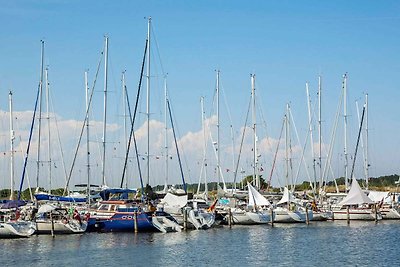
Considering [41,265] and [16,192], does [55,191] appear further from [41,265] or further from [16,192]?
[41,265]

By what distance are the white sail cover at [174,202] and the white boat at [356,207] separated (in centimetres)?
2050

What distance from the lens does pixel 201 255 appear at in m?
53.5

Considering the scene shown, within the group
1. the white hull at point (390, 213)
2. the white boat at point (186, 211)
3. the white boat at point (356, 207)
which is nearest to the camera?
the white boat at point (186, 211)

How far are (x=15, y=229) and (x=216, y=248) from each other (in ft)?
58.0

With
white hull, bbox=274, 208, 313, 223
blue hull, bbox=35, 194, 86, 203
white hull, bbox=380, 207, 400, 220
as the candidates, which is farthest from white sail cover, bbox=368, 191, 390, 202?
blue hull, bbox=35, 194, 86, 203

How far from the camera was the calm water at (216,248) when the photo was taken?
50219mm

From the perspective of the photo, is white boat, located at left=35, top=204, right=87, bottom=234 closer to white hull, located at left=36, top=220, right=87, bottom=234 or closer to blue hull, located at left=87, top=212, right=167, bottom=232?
white hull, located at left=36, top=220, right=87, bottom=234

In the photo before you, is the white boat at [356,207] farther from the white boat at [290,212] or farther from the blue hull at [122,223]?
the blue hull at [122,223]

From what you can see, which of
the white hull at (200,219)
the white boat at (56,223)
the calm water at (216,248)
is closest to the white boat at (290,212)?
the calm water at (216,248)

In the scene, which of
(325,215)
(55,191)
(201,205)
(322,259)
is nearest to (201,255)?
(322,259)

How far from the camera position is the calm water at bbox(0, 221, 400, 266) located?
50.2 m

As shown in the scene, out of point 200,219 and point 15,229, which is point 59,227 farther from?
point 200,219

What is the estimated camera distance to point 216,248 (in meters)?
57.7

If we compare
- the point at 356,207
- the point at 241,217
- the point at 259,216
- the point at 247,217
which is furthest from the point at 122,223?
the point at 356,207
